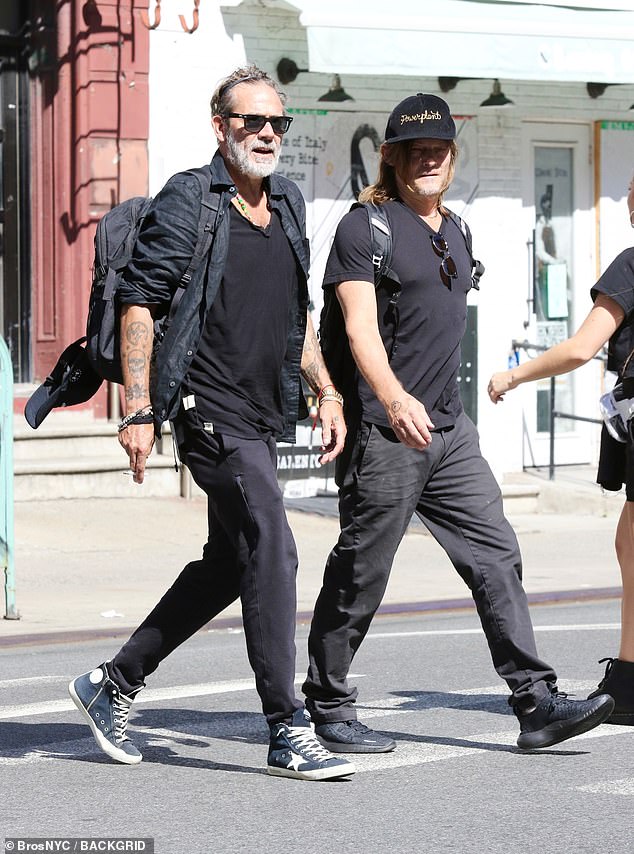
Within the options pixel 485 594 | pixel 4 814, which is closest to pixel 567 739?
pixel 485 594

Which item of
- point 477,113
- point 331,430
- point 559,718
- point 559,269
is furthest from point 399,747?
point 559,269

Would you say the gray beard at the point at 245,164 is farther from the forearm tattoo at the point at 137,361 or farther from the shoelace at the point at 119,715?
the shoelace at the point at 119,715

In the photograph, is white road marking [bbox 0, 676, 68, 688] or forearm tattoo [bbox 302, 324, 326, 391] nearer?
forearm tattoo [bbox 302, 324, 326, 391]

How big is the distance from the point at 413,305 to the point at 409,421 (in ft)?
1.58

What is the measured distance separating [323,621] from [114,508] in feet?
26.0

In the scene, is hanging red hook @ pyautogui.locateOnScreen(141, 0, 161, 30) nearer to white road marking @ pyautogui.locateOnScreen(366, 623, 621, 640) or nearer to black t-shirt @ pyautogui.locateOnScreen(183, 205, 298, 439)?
white road marking @ pyautogui.locateOnScreen(366, 623, 621, 640)

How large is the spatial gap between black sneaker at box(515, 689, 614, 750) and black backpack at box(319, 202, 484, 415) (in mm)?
1151

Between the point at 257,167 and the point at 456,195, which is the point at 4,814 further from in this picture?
the point at 456,195

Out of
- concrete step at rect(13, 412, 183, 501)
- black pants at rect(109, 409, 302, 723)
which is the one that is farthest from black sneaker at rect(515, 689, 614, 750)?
concrete step at rect(13, 412, 183, 501)

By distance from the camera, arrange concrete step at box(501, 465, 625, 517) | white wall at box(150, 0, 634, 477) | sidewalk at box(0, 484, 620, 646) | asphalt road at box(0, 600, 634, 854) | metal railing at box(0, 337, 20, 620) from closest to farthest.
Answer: asphalt road at box(0, 600, 634, 854)
metal railing at box(0, 337, 20, 620)
sidewalk at box(0, 484, 620, 646)
white wall at box(150, 0, 634, 477)
concrete step at box(501, 465, 625, 517)

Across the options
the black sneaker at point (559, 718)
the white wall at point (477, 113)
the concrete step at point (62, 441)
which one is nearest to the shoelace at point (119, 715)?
the black sneaker at point (559, 718)

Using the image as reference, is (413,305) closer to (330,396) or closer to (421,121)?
(330,396)

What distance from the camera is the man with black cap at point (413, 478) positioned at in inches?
228

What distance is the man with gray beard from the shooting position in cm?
545
